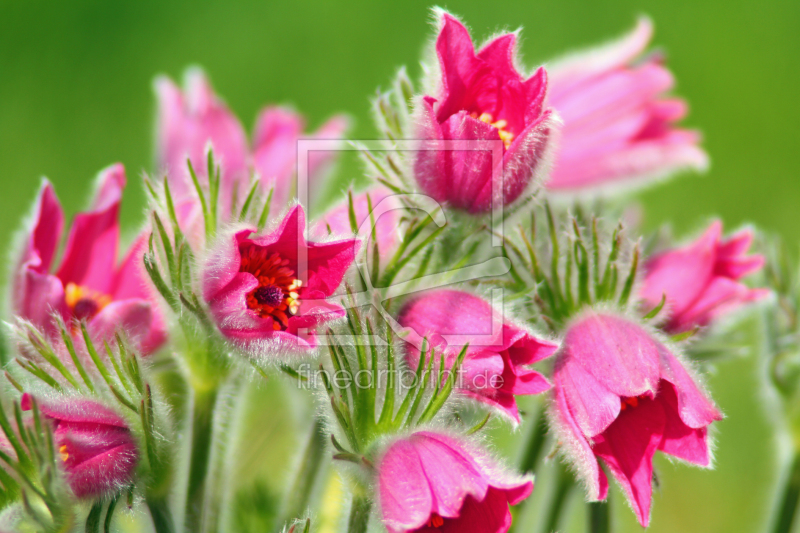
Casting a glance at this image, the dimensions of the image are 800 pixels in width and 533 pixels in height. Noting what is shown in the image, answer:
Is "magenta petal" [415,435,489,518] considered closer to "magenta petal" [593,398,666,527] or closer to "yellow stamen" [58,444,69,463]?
"magenta petal" [593,398,666,527]

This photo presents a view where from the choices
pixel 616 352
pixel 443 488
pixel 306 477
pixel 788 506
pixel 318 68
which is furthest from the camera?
pixel 318 68

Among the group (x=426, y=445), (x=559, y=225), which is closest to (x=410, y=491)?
(x=426, y=445)

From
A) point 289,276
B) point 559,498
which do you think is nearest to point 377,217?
point 289,276

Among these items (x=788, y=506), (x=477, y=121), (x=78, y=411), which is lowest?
(x=788, y=506)

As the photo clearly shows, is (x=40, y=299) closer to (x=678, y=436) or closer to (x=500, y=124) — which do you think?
(x=500, y=124)

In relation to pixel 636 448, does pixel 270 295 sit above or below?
above

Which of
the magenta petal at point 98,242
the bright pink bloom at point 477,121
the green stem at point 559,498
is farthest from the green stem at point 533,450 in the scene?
the magenta petal at point 98,242

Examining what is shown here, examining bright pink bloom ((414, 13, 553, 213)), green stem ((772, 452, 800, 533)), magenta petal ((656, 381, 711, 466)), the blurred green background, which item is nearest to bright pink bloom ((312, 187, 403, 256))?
bright pink bloom ((414, 13, 553, 213))

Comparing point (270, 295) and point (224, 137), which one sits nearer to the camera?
point (270, 295)
